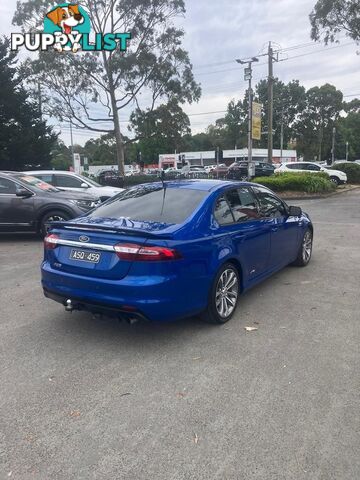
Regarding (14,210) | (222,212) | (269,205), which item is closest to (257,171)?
(14,210)

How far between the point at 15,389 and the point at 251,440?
1.84 metres

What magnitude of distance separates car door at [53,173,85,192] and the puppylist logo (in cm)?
1713

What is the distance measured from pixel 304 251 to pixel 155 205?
3.29m

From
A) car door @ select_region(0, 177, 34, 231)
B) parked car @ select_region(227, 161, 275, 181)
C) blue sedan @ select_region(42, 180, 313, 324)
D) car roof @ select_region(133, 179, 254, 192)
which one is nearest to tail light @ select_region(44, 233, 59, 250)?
blue sedan @ select_region(42, 180, 313, 324)

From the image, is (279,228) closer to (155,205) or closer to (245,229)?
(245,229)

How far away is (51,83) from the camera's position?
2877 centimetres

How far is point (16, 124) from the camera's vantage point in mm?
25734

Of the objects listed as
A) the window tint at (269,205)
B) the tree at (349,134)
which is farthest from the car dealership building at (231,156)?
the window tint at (269,205)

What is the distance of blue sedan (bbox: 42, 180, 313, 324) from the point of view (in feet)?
12.3

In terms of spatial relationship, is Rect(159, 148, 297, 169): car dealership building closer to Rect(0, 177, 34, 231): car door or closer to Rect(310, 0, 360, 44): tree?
Rect(310, 0, 360, 44): tree

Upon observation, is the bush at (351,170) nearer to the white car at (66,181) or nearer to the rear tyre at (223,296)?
the white car at (66,181)

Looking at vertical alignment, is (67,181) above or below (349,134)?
below

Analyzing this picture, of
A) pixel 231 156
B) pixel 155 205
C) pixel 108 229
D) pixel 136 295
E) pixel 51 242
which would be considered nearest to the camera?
pixel 136 295

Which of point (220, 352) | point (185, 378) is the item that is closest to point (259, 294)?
point (220, 352)
